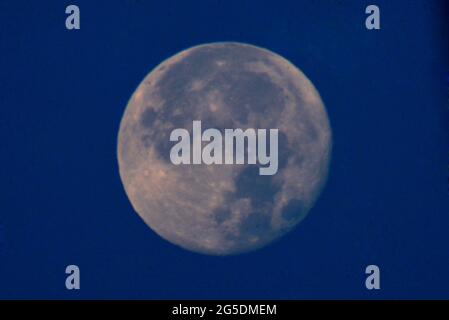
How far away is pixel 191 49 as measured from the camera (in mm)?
5039

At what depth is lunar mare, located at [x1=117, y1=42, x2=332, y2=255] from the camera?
472cm

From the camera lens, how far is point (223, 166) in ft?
15.4

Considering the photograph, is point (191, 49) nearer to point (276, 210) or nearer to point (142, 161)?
point (142, 161)

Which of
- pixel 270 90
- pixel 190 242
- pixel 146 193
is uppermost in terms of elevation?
pixel 270 90

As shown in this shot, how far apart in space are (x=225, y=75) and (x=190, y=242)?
5.38 feet

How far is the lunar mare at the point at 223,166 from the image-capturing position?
15.5 feet

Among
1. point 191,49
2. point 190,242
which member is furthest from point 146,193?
point 191,49

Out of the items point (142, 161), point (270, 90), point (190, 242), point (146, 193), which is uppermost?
point (270, 90)

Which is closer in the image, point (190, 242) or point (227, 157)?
point (227, 157)
